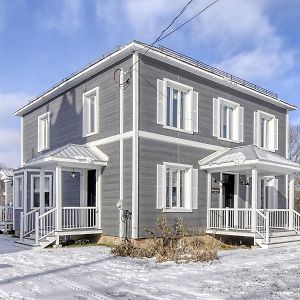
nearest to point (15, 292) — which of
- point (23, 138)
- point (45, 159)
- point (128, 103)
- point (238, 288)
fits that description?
point (238, 288)

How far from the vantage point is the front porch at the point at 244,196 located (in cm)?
1327

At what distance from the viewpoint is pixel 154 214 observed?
1285 centimetres

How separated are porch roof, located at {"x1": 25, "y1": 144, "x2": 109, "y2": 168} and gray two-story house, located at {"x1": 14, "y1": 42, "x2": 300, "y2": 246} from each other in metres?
0.04

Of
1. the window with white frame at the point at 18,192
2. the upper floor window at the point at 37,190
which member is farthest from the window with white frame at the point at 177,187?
the window with white frame at the point at 18,192

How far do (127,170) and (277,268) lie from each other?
18.1 feet

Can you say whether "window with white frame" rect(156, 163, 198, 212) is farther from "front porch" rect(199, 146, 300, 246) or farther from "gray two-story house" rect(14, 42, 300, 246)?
"front porch" rect(199, 146, 300, 246)

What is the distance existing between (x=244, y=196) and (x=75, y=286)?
10.5 meters

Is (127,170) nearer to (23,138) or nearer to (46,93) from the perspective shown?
(46,93)

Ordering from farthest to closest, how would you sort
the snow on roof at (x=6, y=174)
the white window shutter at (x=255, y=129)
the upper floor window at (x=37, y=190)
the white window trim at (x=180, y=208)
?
the snow on roof at (x=6, y=174)
the white window shutter at (x=255, y=129)
the upper floor window at (x=37, y=190)
the white window trim at (x=180, y=208)

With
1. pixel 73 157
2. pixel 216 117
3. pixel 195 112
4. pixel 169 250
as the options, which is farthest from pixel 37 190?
pixel 169 250

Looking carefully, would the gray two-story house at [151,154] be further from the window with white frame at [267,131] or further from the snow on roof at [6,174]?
the snow on roof at [6,174]

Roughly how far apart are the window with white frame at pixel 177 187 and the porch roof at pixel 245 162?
2.55ft

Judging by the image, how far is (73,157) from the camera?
1314 centimetres

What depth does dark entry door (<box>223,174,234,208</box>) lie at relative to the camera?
51.3 feet
